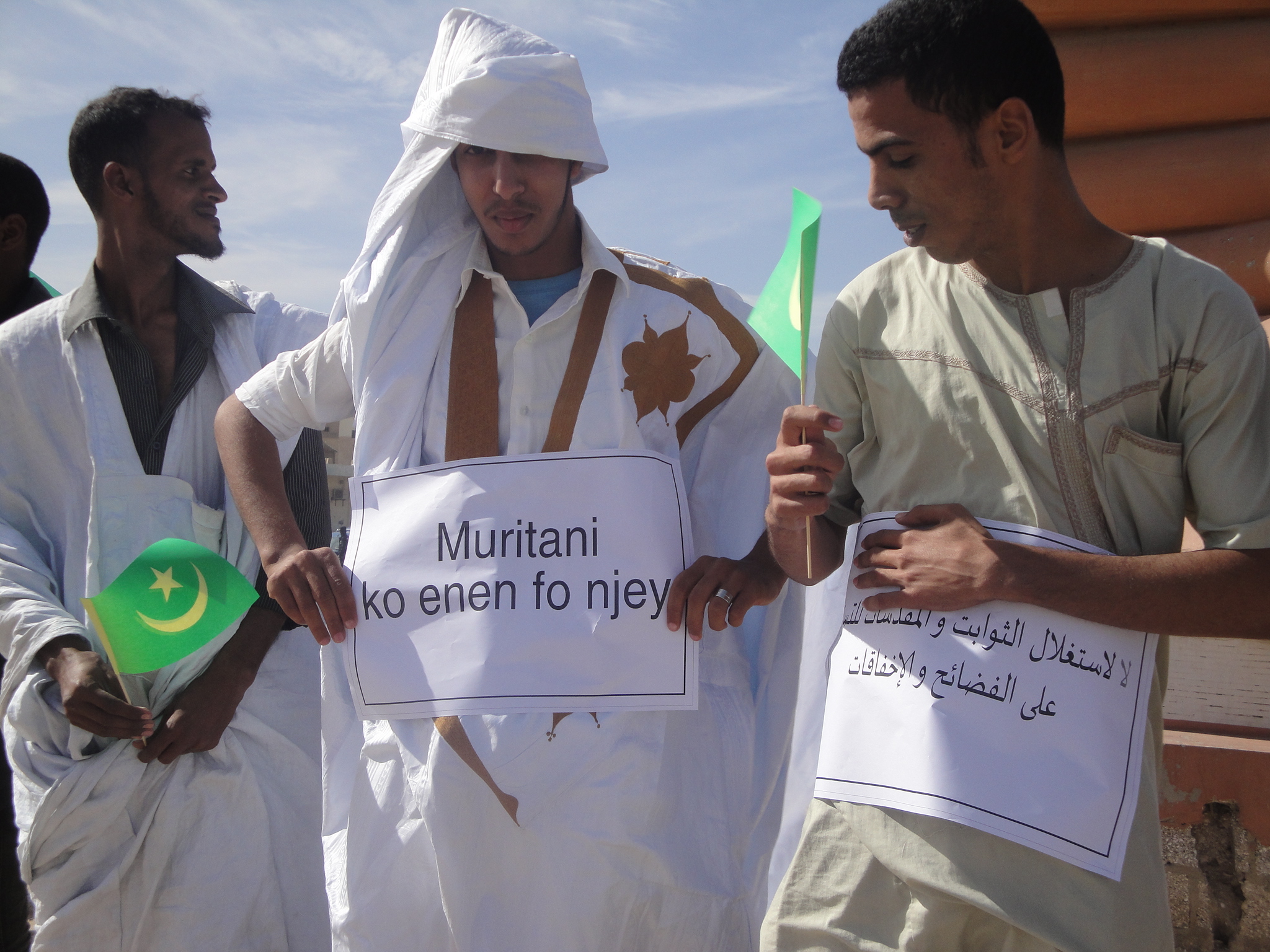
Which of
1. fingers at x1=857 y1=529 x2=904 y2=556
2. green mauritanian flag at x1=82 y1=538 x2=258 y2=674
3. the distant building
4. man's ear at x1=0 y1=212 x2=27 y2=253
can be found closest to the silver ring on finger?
fingers at x1=857 y1=529 x2=904 y2=556

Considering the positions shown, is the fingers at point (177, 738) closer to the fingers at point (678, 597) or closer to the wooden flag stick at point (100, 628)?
the wooden flag stick at point (100, 628)

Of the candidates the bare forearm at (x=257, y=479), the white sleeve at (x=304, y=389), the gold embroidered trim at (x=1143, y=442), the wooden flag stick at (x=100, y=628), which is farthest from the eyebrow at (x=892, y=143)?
the wooden flag stick at (x=100, y=628)

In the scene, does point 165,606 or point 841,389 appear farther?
point 165,606

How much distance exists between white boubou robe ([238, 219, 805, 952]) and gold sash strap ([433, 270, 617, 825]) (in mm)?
22

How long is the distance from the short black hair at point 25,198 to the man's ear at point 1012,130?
12.6 ft

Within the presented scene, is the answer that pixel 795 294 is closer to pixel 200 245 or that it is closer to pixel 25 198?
pixel 200 245

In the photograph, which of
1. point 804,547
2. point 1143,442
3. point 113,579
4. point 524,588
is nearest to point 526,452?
point 524,588

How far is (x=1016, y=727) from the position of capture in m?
1.66

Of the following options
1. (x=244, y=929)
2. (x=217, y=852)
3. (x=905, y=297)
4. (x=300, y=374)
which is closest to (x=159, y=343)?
(x=300, y=374)

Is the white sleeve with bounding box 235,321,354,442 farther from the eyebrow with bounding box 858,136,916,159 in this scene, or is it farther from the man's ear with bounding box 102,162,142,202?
the eyebrow with bounding box 858,136,916,159

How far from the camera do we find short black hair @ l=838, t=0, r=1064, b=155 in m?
1.74

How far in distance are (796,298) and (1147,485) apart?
635mm

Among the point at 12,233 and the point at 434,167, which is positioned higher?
the point at 12,233

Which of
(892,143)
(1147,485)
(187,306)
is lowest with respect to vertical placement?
(1147,485)
